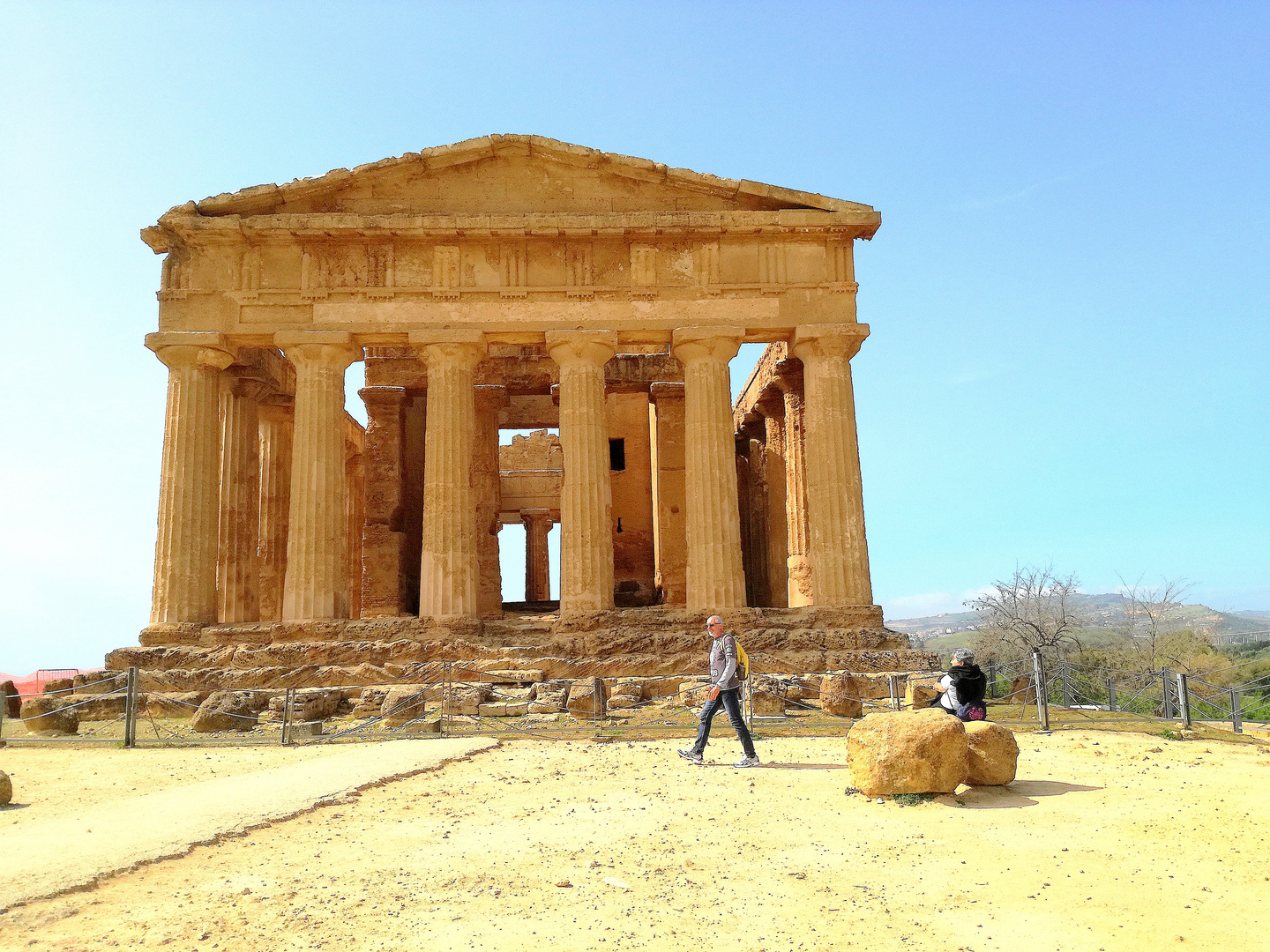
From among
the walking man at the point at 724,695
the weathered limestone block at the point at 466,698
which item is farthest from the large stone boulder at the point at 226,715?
the walking man at the point at 724,695

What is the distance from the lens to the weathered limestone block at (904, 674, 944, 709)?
12203mm

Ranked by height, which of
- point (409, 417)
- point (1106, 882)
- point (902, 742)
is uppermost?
point (409, 417)

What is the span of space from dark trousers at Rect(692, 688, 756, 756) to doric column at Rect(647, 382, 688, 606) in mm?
13393

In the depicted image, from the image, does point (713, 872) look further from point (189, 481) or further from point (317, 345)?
point (189, 481)

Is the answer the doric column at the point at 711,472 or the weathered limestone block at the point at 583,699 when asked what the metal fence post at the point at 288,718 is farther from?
the doric column at the point at 711,472

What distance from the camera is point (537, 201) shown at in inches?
763

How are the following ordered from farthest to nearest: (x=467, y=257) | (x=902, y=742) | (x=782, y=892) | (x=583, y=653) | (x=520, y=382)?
1. (x=520, y=382)
2. (x=467, y=257)
3. (x=583, y=653)
4. (x=902, y=742)
5. (x=782, y=892)

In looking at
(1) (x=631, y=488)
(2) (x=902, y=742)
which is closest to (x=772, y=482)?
(1) (x=631, y=488)

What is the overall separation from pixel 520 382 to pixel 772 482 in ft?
23.3

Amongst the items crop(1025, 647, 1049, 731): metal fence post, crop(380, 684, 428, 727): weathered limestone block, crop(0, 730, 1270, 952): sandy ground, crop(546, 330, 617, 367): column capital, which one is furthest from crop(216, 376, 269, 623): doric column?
crop(1025, 647, 1049, 731): metal fence post

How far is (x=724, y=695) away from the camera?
9.85 metres

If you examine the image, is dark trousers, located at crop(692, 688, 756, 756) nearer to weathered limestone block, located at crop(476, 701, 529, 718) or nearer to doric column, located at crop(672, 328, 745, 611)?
weathered limestone block, located at crop(476, 701, 529, 718)

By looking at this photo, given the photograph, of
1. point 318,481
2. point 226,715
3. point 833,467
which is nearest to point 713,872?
point 226,715

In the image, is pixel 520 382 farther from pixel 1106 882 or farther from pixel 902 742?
pixel 1106 882
